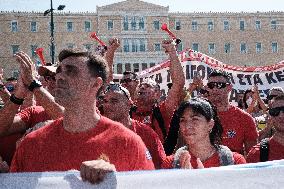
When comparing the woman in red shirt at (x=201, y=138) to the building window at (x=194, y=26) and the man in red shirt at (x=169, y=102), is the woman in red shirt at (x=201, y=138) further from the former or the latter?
the building window at (x=194, y=26)

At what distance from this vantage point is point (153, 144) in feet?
12.3

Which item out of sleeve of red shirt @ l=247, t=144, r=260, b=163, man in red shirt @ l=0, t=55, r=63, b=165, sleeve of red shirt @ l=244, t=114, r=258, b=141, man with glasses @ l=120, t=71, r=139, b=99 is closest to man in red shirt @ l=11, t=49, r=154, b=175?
man in red shirt @ l=0, t=55, r=63, b=165

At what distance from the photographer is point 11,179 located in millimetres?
2561

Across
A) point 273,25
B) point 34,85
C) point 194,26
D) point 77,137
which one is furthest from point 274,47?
point 77,137

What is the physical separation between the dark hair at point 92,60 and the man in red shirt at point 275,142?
138 centimetres

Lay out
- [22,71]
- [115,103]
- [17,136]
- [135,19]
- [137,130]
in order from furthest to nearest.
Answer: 1. [135,19]
2. [115,103]
3. [137,130]
4. [17,136]
5. [22,71]

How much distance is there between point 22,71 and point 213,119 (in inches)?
53.7

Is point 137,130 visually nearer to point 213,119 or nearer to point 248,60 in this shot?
point 213,119

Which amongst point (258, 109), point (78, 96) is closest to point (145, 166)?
point (78, 96)

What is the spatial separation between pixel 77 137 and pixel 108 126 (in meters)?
0.18

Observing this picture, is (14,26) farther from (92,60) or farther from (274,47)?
(92,60)

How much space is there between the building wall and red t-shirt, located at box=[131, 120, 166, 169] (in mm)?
57579

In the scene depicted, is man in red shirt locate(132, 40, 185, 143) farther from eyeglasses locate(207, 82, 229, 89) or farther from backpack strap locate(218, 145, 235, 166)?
backpack strap locate(218, 145, 235, 166)

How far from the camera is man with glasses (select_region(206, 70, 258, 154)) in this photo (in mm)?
4758
